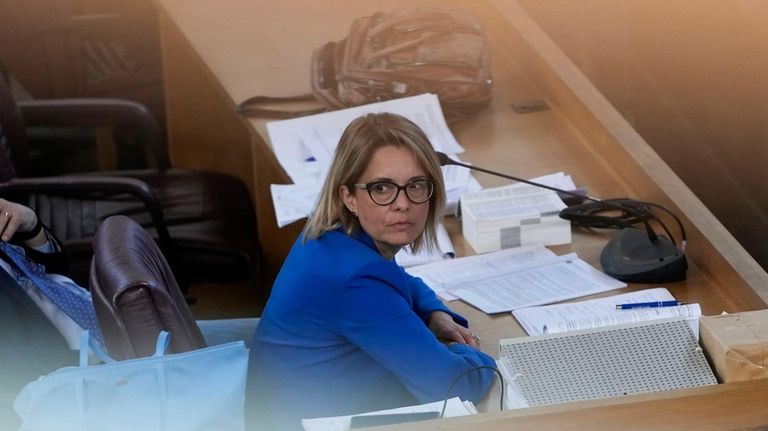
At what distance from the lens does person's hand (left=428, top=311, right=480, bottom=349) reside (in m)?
2.02

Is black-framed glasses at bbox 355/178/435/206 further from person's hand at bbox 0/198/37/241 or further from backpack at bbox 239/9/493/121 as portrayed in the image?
backpack at bbox 239/9/493/121

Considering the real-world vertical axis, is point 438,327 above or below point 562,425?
below

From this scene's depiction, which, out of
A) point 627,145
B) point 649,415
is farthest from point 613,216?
point 649,415

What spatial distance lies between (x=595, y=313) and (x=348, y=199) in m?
0.48

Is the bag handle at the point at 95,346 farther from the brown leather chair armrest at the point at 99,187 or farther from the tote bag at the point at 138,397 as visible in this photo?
the brown leather chair armrest at the point at 99,187

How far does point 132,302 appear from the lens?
5.82 ft

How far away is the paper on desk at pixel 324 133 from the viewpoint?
9.26 ft

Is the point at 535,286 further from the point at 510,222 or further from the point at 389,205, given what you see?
the point at 389,205

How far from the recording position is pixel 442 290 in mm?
2285

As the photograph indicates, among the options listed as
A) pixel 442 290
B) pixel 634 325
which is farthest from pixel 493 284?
pixel 634 325

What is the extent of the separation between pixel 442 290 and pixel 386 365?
1.45 ft

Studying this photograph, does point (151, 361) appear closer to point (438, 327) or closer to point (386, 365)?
point (386, 365)

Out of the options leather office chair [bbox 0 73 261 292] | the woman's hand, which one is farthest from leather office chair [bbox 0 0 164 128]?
the woman's hand

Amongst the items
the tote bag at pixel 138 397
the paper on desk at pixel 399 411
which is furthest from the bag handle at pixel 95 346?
the paper on desk at pixel 399 411
